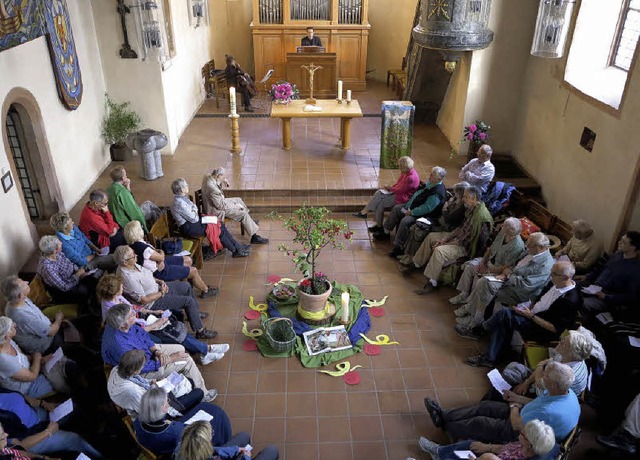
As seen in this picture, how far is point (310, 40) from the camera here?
42.0 ft

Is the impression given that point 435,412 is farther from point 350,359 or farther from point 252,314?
point 252,314

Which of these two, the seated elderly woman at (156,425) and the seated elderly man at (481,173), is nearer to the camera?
the seated elderly woman at (156,425)

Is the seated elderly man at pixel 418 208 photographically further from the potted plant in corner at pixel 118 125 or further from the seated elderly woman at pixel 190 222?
the potted plant in corner at pixel 118 125

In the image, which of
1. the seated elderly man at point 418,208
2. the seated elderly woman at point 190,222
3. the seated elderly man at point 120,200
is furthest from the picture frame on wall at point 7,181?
the seated elderly man at point 418,208

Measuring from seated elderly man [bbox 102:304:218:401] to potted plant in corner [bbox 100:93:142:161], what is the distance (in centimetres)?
534

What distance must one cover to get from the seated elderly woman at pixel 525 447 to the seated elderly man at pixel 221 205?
4121mm

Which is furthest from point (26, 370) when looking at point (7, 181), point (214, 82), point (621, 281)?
point (214, 82)

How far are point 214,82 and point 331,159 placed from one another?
13.9 ft

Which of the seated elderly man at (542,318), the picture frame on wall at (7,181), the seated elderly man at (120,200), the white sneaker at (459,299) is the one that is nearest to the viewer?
the seated elderly man at (542,318)

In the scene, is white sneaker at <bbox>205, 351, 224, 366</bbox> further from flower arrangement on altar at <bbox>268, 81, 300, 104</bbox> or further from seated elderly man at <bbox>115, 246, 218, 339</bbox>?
flower arrangement on altar at <bbox>268, 81, 300, 104</bbox>

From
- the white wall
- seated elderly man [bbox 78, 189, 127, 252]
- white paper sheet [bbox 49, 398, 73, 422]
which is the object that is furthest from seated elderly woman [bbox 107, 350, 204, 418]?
the white wall

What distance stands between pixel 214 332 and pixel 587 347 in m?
3.59

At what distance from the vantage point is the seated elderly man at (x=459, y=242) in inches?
235

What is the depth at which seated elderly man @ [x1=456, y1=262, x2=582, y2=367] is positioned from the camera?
4.63 metres
